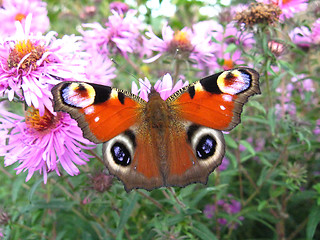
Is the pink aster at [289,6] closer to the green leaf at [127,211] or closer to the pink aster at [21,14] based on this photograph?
the green leaf at [127,211]

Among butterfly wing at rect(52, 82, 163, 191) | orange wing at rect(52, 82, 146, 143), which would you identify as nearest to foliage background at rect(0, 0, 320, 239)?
butterfly wing at rect(52, 82, 163, 191)

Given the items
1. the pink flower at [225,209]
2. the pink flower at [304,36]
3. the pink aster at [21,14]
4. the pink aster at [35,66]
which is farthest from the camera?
the pink aster at [21,14]

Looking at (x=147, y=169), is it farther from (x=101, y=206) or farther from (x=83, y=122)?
(x=101, y=206)

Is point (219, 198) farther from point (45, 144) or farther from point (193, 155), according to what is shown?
point (45, 144)

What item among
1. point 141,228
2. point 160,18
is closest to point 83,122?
point 141,228

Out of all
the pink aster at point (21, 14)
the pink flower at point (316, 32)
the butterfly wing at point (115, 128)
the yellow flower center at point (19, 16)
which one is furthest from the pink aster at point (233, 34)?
the yellow flower center at point (19, 16)

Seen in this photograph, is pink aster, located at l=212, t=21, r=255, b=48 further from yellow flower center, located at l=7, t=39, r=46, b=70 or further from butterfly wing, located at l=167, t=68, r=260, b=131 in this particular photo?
yellow flower center, located at l=7, t=39, r=46, b=70
